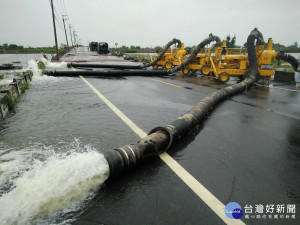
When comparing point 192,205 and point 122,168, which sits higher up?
point 122,168

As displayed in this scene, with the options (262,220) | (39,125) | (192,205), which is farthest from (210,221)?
(39,125)

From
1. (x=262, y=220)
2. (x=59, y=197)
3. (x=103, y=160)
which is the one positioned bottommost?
(x=262, y=220)

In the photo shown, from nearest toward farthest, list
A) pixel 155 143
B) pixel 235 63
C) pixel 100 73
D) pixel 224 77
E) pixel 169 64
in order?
1. pixel 155 143
2. pixel 224 77
3. pixel 235 63
4. pixel 100 73
5. pixel 169 64

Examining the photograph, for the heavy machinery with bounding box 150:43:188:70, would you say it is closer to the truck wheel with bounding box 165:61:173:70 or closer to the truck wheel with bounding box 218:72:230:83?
the truck wheel with bounding box 165:61:173:70

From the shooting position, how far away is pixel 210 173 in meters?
3.35

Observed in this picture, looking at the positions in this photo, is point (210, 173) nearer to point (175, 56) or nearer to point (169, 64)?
point (169, 64)

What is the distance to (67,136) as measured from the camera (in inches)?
178

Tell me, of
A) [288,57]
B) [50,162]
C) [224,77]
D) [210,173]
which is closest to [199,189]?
[210,173]

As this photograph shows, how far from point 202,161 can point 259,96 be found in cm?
704

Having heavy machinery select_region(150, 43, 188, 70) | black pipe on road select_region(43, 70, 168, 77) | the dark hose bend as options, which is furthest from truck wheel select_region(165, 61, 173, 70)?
black pipe on road select_region(43, 70, 168, 77)

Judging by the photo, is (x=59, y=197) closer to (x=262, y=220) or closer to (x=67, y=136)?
(x=67, y=136)

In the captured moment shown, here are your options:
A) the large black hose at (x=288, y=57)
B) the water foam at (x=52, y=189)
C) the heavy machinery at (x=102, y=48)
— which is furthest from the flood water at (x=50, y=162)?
the heavy machinery at (x=102, y=48)

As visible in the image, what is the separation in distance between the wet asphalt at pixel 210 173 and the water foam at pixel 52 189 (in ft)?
0.65

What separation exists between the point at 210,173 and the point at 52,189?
226 centimetres
